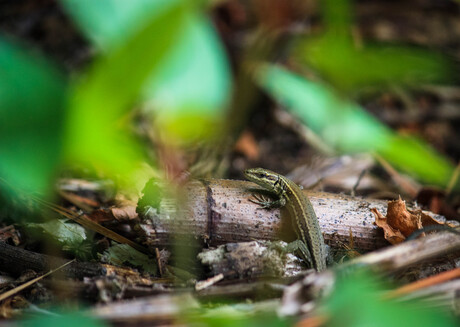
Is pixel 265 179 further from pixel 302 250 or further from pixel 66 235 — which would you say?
pixel 66 235

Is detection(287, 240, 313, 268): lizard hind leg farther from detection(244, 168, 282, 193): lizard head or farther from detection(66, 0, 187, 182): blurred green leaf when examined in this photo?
detection(66, 0, 187, 182): blurred green leaf

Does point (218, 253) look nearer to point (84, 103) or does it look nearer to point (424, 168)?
point (424, 168)

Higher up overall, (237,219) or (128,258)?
(237,219)

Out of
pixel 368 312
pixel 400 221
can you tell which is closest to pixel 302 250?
pixel 400 221

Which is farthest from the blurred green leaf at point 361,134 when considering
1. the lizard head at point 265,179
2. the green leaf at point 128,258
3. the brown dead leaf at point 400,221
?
the green leaf at point 128,258

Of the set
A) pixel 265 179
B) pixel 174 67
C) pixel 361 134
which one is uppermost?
pixel 361 134

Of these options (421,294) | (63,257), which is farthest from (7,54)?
(63,257)
